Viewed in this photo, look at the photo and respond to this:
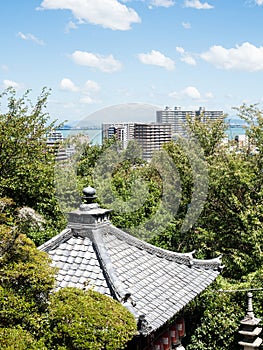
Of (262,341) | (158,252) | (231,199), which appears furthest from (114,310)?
(231,199)

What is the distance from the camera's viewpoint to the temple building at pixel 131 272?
6.36 m

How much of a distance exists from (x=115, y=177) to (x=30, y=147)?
281 cm

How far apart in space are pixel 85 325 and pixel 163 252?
9.21 ft

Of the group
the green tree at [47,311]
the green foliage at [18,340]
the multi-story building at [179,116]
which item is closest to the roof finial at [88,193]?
the green tree at [47,311]

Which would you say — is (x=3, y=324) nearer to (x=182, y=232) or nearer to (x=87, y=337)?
(x=87, y=337)

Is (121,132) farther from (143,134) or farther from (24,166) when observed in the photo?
(24,166)

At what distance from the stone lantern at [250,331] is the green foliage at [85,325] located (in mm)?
5293

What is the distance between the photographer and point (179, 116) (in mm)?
22891

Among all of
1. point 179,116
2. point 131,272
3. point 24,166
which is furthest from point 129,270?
point 179,116

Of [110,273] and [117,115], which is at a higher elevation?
[117,115]

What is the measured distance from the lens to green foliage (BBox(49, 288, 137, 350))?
17.4 feet

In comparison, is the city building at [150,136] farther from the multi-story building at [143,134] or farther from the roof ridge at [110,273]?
the roof ridge at [110,273]

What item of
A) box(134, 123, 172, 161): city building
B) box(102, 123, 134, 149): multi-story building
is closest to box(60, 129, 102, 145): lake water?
box(102, 123, 134, 149): multi-story building

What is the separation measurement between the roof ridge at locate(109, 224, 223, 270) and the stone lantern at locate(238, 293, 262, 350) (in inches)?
92.5
